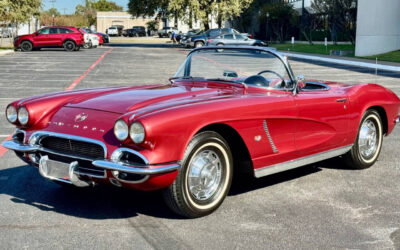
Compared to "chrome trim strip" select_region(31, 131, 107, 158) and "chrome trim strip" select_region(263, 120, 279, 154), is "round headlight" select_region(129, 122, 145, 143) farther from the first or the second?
"chrome trim strip" select_region(263, 120, 279, 154)

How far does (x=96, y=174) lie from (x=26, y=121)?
107 cm

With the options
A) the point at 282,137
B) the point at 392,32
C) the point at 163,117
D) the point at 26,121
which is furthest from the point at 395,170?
the point at 392,32

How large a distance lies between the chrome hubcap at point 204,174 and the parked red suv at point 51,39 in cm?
3353

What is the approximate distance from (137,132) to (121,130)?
0.15 meters

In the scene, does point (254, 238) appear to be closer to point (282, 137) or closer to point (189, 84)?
point (282, 137)

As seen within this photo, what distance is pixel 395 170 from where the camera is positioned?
619 centimetres

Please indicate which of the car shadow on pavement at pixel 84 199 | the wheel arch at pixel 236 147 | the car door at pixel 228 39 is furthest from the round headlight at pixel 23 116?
the car door at pixel 228 39

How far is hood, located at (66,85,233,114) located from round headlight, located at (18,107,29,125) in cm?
38

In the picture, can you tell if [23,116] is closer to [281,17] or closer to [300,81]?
[300,81]

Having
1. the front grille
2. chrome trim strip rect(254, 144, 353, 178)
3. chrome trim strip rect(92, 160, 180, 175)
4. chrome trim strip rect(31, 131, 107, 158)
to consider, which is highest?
chrome trim strip rect(31, 131, 107, 158)

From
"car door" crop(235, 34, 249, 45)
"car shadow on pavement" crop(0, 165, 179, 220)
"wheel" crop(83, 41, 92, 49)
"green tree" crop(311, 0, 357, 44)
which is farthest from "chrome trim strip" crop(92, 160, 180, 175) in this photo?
"wheel" crop(83, 41, 92, 49)

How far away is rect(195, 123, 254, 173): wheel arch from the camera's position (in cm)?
460

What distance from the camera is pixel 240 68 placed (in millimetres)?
5629

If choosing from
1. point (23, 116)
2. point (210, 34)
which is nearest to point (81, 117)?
point (23, 116)
